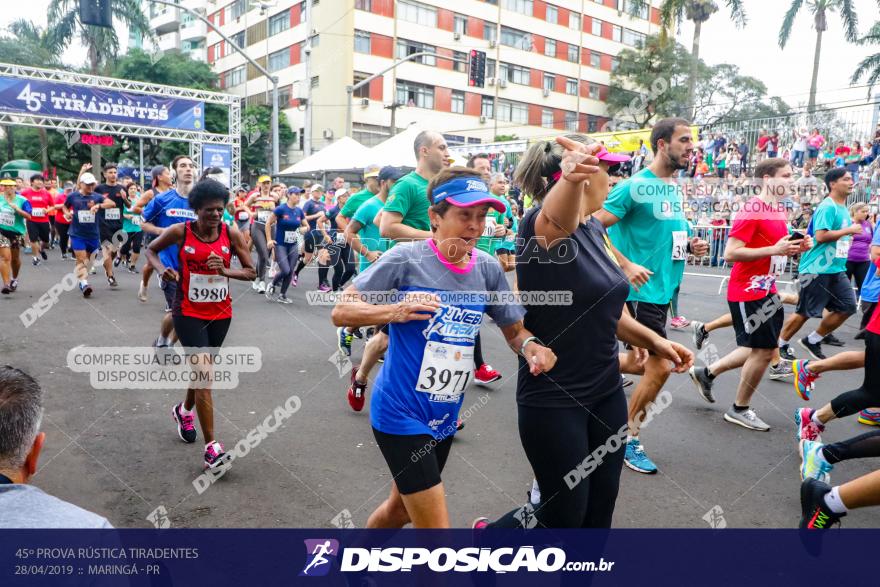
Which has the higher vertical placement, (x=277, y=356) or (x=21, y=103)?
(x=21, y=103)

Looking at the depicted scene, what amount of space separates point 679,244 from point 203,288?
3.19 m

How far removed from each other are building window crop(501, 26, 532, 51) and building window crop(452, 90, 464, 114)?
5.64 meters

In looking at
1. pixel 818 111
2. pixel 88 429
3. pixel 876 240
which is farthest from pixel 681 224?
pixel 818 111

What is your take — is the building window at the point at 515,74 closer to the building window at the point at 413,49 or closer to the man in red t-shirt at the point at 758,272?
the building window at the point at 413,49

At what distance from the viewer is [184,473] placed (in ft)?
13.4

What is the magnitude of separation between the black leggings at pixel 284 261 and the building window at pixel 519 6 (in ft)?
138

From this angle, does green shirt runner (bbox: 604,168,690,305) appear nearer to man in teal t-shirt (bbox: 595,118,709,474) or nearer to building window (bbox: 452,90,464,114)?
man in teal t-shirt (bbox: 595,118,709,474)

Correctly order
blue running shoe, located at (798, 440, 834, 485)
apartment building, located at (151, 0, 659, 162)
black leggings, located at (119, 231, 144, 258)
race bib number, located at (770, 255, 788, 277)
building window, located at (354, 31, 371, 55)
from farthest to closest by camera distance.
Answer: apartment building, located at (151, 0, 659, 162) < building window, located at (354, 31, 371, 55) < black leggings, located at (119, 231, 144, 258) < race bib number, located at (770, 255, 788, 277) < blue running shoe, located at (798, 440, 834, 485)

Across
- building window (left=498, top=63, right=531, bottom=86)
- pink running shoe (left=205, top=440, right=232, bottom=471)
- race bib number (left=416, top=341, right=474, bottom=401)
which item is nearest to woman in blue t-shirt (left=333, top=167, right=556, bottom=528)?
race bib number (left=416, top=341, right=474, bottom=401)

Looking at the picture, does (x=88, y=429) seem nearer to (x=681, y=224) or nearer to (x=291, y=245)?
(x=681, y=224)

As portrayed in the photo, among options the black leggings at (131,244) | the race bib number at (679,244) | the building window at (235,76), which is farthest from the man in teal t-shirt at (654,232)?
the building window at (235,76)

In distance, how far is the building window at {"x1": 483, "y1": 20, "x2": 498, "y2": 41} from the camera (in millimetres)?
47000

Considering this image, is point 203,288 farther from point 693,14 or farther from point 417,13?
point 417,13

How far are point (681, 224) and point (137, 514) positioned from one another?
12.4 ft
